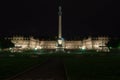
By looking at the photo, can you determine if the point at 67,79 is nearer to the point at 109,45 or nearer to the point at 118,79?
the point at 118,79

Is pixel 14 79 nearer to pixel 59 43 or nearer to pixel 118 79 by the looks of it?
pixel 118 79

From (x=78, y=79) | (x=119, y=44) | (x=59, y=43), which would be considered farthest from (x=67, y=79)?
(x=119, y=44)

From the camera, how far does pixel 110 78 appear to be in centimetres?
2234

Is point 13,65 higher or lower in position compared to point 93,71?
higher

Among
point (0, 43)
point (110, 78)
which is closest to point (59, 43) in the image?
point (0, 43)

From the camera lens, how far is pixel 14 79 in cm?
2141

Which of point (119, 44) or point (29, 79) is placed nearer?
point (29, 79)

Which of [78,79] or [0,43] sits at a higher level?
[0,43]

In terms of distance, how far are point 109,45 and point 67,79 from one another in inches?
5358

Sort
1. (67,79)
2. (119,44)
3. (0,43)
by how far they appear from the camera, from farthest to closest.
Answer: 1. (119,44)
2. (0,43)
3. (67,79)

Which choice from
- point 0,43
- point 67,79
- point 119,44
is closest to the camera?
point 67,79

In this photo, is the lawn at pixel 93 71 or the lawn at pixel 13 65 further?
the lawn at pixel 13 65

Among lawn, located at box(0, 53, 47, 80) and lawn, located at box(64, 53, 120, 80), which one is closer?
lawn, located at box(64, 53, 120, 80)

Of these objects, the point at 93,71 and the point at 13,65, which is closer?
the point at 93,71
